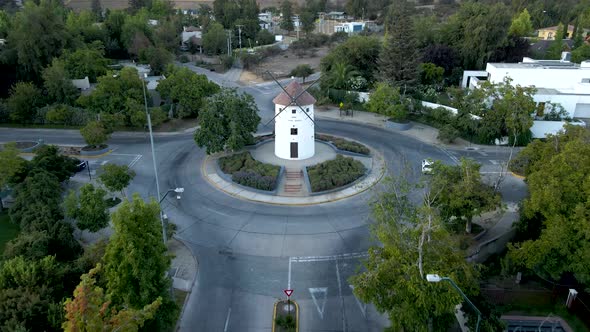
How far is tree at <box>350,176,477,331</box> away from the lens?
62.2ft

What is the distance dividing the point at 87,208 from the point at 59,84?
3487 cm

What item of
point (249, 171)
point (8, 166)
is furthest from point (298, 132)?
point (8, 166)

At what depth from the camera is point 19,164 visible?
115 feet

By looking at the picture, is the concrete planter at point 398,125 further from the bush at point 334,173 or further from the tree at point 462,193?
the tree at point 462,193

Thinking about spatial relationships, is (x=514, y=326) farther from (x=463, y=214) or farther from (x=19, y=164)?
(x=19, y=164)

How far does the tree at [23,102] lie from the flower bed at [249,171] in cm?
2872

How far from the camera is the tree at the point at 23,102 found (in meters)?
53.7

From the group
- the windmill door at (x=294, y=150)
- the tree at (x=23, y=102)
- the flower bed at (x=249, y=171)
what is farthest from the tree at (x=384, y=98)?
the tree at (x=23, y=102)

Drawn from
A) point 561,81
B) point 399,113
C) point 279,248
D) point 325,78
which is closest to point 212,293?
point 279,248

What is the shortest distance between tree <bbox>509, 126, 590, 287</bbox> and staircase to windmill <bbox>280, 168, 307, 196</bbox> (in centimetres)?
1806

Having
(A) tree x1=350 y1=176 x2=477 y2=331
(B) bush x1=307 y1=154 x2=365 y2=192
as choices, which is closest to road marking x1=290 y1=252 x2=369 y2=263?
(A) tree x1=350 y1=176 x2=477 y2=331

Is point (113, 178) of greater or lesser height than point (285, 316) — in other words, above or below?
above

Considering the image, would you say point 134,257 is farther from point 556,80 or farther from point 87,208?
point 556,80

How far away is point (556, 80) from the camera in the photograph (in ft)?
181
